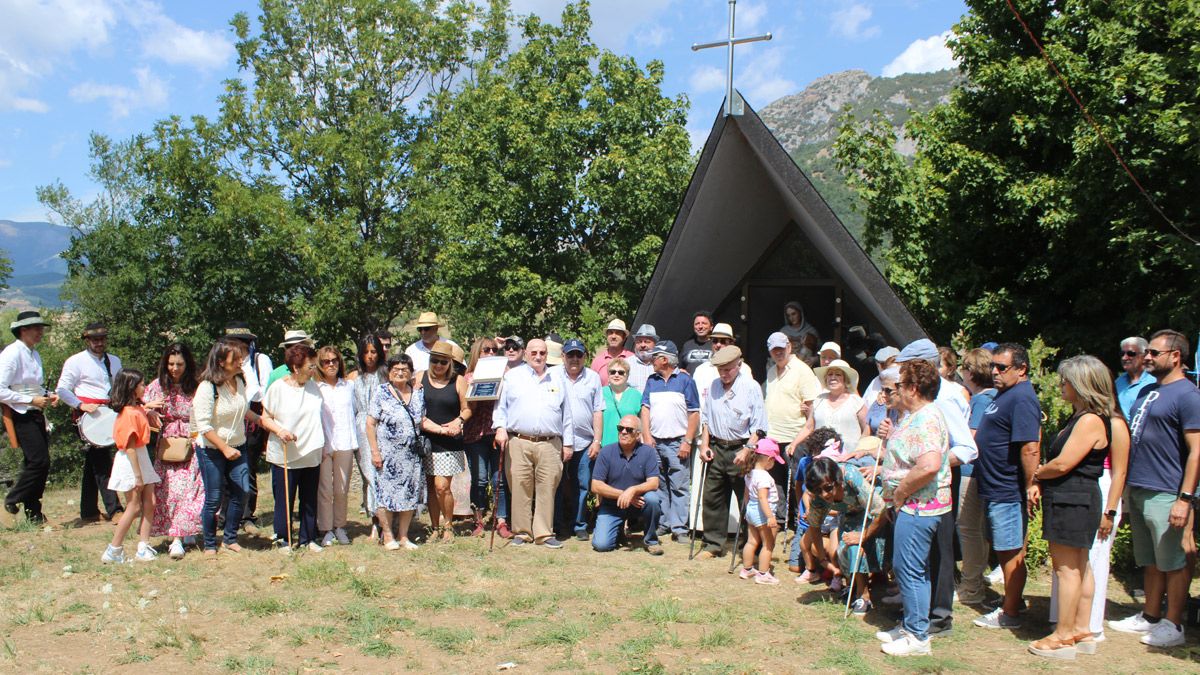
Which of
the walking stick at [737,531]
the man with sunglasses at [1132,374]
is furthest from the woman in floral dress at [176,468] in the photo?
the man with sunglasses at [1132,374]

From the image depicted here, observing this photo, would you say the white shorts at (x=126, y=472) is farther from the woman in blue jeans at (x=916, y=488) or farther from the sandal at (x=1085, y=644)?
the sandal at (x=1085, y=644)

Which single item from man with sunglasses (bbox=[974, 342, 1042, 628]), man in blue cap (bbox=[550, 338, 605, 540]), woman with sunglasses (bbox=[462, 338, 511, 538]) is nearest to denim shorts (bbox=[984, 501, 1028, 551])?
man with sunglasses (bbox=[974, 342, 1042, 628])

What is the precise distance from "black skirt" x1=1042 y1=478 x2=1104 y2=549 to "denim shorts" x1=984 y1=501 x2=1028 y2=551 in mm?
403

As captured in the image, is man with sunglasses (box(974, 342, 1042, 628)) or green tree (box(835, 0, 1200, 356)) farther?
green tree (box(835, 0, 1200, 356))

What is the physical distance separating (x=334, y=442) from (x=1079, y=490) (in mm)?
5408

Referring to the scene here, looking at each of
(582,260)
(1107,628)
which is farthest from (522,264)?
(1107,628)

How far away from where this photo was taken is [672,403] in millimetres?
7578

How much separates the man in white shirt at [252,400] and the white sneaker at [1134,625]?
6331 mm

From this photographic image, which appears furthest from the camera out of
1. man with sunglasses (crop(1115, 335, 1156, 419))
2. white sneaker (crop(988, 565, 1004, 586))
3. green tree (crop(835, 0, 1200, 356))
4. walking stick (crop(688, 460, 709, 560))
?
green tree (crop(835, 0, 1200, 356))

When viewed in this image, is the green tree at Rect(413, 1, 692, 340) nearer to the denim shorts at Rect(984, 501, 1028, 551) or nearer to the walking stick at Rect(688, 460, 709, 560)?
the walking stick at Rect(688, 460, 709, 560)

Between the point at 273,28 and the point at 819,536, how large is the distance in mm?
22849

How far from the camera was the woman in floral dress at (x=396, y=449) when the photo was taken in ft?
24.0

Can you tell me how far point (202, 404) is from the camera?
6.79 metres

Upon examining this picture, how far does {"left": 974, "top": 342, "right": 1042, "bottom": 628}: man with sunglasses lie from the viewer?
5172mm
